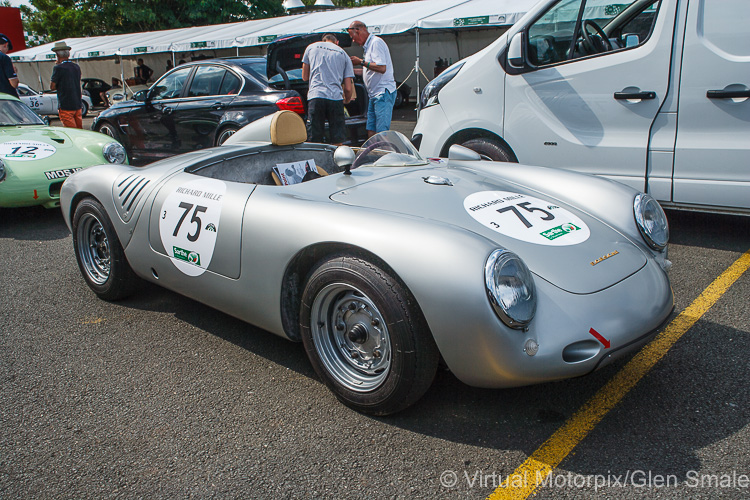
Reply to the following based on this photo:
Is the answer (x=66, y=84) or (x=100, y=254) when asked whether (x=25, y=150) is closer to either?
(x=100, y=254)

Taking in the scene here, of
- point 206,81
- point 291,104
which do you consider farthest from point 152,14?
point 291,104

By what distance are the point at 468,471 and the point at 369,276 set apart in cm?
76

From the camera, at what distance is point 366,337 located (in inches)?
93.6

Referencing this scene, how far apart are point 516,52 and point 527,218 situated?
2.72 metres

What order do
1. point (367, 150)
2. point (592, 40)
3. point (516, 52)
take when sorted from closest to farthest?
1. point (367, 150)
2. point (592, 40)
3. point (516, 52)

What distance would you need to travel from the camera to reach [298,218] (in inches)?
99.1

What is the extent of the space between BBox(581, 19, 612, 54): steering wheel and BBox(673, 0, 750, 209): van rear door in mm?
733

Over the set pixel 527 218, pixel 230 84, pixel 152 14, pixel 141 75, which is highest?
pixel 152 14

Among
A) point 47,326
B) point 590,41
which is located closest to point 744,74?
point 590,41

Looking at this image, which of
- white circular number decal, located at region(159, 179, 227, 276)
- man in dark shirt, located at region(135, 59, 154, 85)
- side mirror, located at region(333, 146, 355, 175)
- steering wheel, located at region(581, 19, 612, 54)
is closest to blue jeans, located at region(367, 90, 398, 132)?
steering wheel, located at region(581, 19, 612, 54)

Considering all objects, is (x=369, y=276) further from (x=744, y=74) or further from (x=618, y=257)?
(x=744, y=74)

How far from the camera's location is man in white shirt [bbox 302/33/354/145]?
265 inches

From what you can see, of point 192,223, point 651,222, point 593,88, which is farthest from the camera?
point 593,88

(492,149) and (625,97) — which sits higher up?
(625,97)
